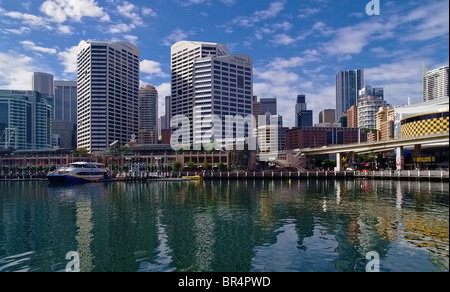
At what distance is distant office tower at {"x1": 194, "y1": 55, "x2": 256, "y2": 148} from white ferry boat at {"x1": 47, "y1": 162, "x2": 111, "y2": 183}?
76.5 m

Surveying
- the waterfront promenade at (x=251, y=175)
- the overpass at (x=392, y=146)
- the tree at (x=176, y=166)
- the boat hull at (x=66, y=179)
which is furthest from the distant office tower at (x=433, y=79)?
the tree at (x=176, y=166)

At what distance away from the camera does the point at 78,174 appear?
88.2m

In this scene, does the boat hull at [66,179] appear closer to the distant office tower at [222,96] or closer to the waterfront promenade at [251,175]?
the waterfront promenade at [251,175]

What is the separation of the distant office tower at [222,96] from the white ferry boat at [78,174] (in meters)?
76.5

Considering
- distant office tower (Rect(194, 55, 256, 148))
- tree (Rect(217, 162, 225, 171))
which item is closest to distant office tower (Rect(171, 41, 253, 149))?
distant office tower (Rect(194, 55, 256, 148))

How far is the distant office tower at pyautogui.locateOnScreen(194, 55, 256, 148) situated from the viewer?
554ft

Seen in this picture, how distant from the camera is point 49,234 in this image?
23062mm

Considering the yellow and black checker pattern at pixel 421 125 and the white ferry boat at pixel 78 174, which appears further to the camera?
the white ferry boat at pixel 78 174

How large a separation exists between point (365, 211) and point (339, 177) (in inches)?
3011

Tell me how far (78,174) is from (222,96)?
349 feet

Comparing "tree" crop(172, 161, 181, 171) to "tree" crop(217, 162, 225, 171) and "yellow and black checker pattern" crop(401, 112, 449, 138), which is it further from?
"yellow and black checker pattern" crop(401, 112, 449, 138)

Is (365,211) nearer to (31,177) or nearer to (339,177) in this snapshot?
(339,177)

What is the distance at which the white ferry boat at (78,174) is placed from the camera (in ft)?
279
